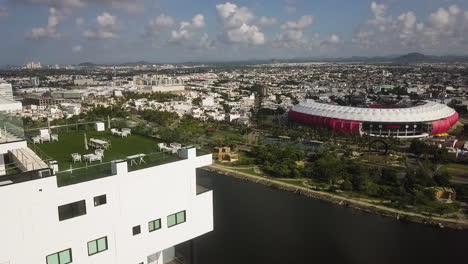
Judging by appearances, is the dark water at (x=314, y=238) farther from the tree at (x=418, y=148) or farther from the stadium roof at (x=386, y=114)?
the stadium roof at (x=386, y=114)

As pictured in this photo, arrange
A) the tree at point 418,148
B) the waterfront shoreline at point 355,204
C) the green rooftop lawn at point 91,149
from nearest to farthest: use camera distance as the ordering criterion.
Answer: the green rooftop lawn at point 91,149 → the waterfront shoreline at point 355,204 → the tree at point 418,148

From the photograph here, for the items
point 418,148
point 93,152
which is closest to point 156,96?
point 418,148

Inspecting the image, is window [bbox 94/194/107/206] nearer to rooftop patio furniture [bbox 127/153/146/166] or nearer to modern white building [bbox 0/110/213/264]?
modern white building [bbox 0/110/213/264]

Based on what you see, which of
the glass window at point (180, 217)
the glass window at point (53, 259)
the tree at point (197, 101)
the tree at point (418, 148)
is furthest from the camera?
the tree at point (197, 101)

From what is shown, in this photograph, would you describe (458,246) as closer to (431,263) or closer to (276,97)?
(431,263)

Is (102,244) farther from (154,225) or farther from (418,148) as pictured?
(418,148)

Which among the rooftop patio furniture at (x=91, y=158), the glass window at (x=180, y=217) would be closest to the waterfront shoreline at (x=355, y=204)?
the glass window at (x=180, y=217)

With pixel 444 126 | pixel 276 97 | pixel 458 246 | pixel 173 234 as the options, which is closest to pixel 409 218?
pixel 458 246
